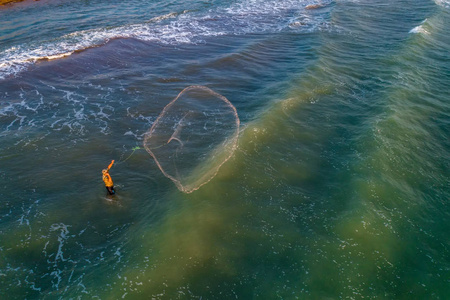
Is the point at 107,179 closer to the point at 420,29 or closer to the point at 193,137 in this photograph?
the point at 193,137

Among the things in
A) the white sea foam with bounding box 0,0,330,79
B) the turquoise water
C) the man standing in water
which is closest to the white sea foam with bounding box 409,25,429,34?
the turquoise water

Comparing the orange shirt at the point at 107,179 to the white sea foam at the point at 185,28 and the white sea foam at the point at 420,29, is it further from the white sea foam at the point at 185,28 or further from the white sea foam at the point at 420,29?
the white sea foam at the point at 420,29

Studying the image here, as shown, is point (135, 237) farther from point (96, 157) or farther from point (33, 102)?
point (33, 102)

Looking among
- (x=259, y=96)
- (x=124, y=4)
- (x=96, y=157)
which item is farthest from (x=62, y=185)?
(x=124, y=4)

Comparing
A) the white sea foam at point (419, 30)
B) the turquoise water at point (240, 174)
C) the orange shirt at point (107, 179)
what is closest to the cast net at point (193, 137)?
the turquoise water at point (240, 174)

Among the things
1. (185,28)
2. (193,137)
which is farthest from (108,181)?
(185,28)
